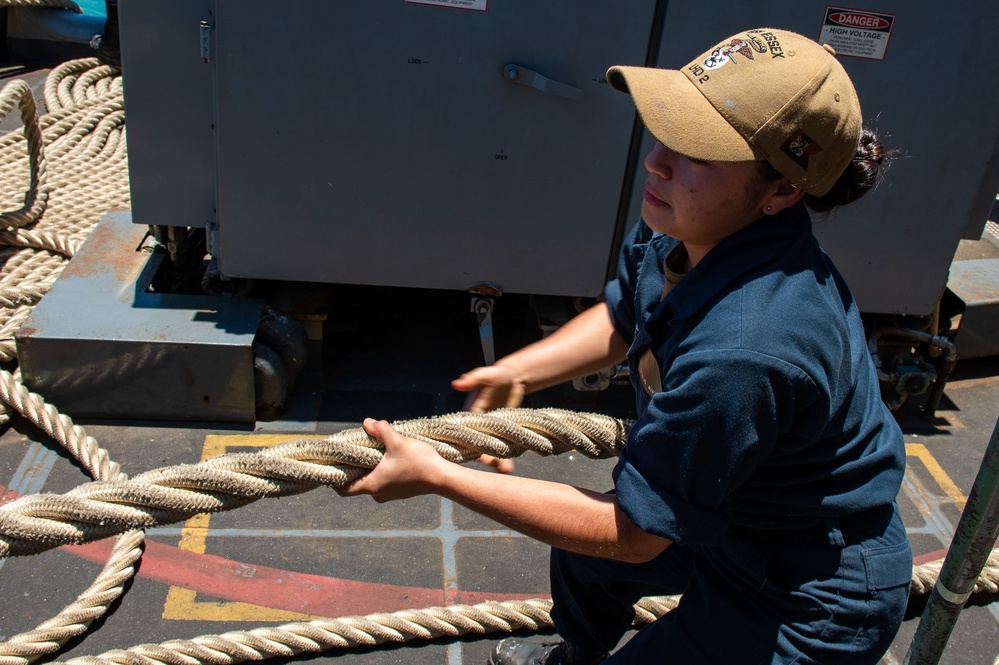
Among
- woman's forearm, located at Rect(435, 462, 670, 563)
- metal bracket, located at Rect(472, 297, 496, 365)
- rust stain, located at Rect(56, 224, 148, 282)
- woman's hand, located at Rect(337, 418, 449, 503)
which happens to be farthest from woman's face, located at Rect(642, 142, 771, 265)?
rust stain, located at Rect(56, 224, 148, 282)

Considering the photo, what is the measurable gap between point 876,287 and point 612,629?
8.36ft

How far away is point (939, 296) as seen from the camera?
14.9 ft

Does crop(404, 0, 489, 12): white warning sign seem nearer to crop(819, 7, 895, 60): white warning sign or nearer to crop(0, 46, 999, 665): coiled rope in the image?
crop(819, 7, 895, 60): white warning sign

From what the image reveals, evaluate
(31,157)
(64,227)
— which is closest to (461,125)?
(64,227)

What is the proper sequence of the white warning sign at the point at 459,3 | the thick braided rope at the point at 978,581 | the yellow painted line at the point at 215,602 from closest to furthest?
the yellow painted line at the point at 215,602, the thick braided rope at the point at 978,581, the white warning sign at the point at 459,3

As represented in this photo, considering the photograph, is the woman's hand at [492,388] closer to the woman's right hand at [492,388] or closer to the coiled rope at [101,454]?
the woman's right hand at [492,388]

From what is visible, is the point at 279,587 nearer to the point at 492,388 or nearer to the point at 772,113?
the point at 492,388

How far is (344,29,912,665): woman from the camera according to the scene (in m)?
1.58

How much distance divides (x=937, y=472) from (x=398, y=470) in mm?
3388

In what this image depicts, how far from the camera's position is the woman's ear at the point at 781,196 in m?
1.66

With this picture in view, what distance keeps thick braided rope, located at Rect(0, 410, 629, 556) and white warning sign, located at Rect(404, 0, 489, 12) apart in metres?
2.06

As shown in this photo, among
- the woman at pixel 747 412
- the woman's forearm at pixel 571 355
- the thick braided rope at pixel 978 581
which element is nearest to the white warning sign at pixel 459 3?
the woman's forearm at pixel 571 355

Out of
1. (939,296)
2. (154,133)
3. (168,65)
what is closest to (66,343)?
(154,133)

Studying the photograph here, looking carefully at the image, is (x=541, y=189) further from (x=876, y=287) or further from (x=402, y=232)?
(x=876, y=287)
